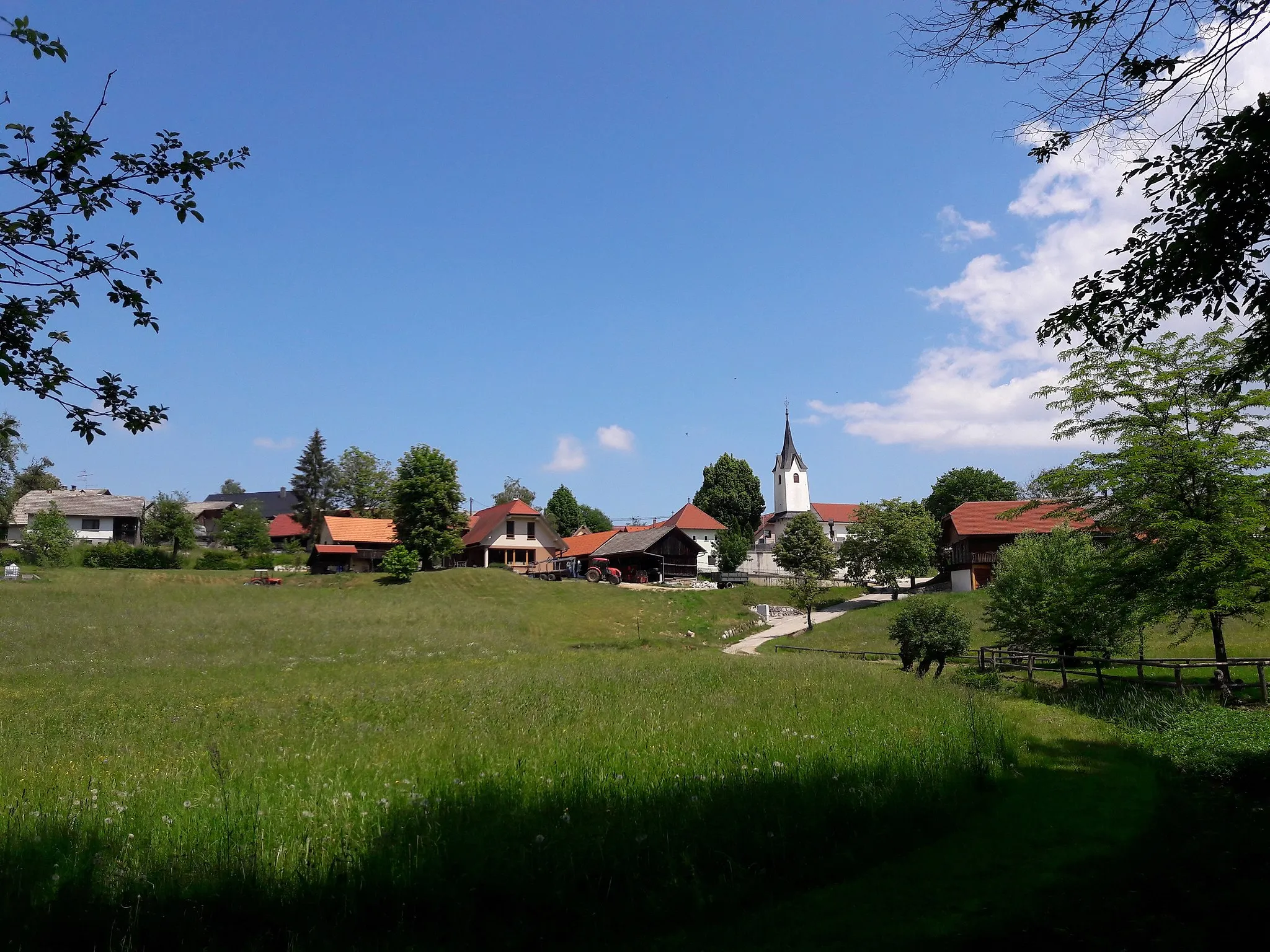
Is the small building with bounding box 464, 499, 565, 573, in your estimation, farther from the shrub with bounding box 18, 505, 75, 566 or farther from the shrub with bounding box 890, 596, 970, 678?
the shrub with bounding box 890, 596, 970, 678

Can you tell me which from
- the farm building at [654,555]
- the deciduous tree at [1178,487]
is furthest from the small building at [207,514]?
the deciduous tree at [1178,487]

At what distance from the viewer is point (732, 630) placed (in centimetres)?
4859

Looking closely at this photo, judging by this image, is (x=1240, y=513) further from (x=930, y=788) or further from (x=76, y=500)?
(x=76, y=500)

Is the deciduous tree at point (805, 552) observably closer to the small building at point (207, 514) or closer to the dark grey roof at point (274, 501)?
the small building at point (207, 514)

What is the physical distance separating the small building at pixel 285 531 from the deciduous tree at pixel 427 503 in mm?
43682

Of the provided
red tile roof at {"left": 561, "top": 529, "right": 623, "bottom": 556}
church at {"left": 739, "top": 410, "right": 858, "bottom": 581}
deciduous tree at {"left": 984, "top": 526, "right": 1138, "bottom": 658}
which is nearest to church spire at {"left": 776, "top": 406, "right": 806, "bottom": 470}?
church at {"left": 739, "top": 410, "right": 858, "bottom": 581}

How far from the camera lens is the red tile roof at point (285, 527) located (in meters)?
107

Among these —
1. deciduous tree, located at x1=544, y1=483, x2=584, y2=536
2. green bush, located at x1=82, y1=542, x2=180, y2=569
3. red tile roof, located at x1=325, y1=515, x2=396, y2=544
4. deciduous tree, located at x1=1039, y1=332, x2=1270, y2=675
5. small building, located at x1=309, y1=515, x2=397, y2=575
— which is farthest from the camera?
deciduous tree, located at x1=544, y1=483, x2=584, y2=536

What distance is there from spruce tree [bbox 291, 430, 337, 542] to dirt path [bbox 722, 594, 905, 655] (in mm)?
64955

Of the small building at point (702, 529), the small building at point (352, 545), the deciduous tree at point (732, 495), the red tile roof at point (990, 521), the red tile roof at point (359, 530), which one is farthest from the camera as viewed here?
the deciduous tree at point (732, 495)

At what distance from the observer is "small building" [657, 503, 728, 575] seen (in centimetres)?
8456

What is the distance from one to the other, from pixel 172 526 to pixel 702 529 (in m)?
52.7

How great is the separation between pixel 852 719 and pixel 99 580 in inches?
2065

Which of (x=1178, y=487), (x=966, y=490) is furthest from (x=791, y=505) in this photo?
(x=1178, y=487)
